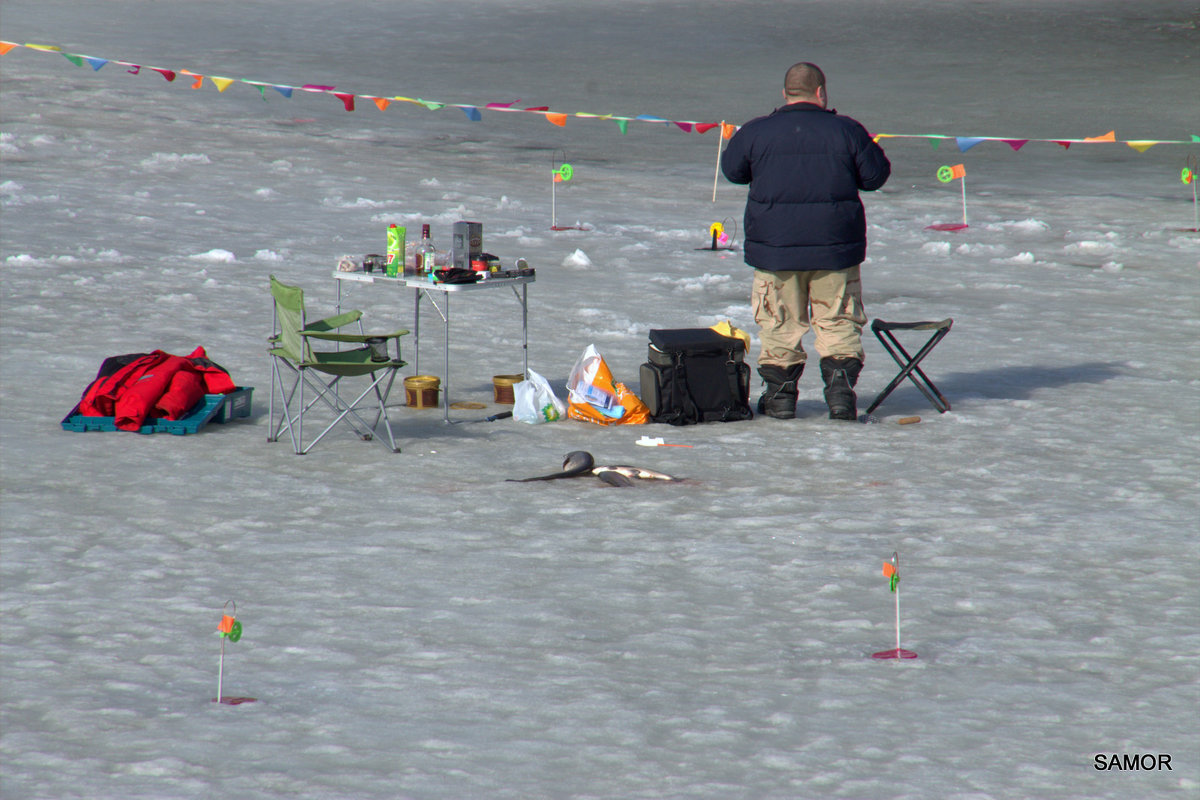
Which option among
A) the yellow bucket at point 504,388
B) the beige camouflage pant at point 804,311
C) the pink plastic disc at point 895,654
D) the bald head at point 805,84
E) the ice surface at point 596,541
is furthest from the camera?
the yellow bucket at point 504,388

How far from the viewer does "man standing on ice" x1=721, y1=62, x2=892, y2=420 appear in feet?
24.5

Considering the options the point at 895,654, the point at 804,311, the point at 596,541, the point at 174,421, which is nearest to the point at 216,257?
the point at 174,421

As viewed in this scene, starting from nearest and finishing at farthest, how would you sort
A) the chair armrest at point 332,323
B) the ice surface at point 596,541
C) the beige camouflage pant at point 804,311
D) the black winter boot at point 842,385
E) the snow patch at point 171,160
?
the ice surface at point 596,541 → the chair armrest at point 332,323 → the beige camouflage pant at point 804,311 → the black winter boot at point 842,385 → the snow patch at point 171,160

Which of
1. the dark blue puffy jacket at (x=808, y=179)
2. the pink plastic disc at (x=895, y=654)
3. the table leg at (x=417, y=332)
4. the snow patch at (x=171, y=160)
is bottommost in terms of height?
the pink plastic disc at (x=895, y=654)

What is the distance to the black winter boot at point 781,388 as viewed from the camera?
7.80m

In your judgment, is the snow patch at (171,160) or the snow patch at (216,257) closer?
the snow patch at (216,257)

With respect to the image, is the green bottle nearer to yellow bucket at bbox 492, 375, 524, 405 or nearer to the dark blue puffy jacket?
yellow bucket at bbox 492, 375, 524, 405

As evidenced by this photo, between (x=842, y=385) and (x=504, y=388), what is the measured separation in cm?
207

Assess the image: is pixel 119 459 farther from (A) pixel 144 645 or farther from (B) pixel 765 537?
(B) pixel 765 537

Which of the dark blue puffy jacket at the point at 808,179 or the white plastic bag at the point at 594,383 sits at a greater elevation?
the dark blue puffy jacket at the point at 808,179

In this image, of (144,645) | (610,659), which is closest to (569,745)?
(610,659)

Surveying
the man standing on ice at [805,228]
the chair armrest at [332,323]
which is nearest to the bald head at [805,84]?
the man standing on ice at [805,228]

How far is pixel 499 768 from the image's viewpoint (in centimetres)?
369

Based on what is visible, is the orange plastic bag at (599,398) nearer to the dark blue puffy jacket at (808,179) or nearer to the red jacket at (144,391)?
the dark blue puffy jacket at (808,179)
